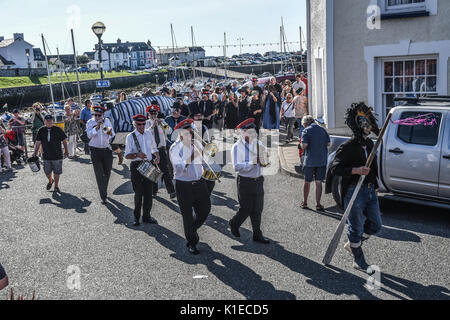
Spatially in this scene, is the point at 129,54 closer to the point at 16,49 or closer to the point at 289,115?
the point at 16,49

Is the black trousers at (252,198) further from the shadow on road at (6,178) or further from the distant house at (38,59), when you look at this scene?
the distant house at (38,59)

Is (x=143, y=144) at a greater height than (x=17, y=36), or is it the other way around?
(x=17, y=36)

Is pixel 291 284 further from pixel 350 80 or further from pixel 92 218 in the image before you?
pixel 350 80

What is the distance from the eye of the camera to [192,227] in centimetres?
771

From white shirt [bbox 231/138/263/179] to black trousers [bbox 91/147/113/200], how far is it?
4.28m

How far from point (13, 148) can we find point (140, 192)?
9288mm

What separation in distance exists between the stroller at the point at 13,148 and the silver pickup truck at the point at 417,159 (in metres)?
11.6

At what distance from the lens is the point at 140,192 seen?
9438mm

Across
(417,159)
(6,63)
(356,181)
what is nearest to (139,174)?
(356,181)

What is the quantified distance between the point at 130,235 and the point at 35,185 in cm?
584

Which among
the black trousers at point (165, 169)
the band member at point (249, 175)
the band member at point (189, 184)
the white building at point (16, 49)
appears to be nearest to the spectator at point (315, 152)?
the band member at point (249, 175)

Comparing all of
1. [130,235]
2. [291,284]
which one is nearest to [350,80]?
[130,235]

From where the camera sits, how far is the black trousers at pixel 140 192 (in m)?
9.42

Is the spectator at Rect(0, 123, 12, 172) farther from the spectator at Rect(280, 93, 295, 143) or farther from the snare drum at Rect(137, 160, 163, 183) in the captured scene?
the spectator at Rect(280, 93, 295, 143)
